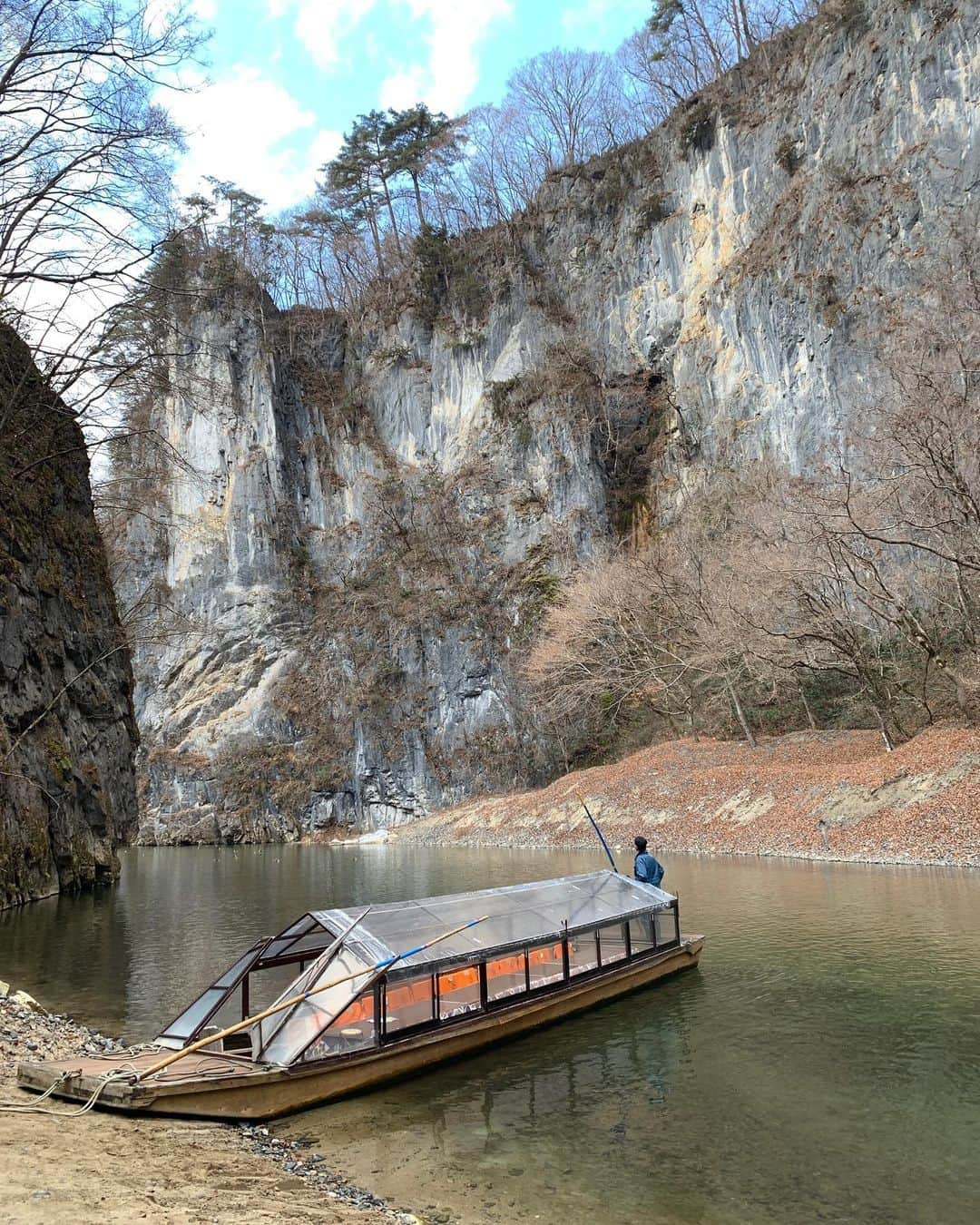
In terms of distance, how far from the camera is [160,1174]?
6.78 m

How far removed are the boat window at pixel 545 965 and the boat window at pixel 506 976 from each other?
0.52 feet

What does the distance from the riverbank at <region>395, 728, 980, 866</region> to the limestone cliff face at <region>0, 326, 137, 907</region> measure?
18.0m

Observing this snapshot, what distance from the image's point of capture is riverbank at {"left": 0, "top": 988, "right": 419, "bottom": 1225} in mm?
5941

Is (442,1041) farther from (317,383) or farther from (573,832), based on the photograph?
(317,383)

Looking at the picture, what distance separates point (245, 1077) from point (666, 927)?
7884 mm

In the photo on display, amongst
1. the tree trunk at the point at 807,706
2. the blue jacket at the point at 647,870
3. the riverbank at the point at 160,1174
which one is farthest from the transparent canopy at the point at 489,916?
the tree trunk at the point at 807,706

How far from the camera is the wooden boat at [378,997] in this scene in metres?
8.73

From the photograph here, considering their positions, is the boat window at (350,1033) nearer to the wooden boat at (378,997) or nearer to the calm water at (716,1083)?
the wooden boat at (378,997)

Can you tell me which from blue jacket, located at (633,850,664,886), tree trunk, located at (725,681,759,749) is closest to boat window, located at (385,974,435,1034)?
blue jacket, located at (633,850,664,886)

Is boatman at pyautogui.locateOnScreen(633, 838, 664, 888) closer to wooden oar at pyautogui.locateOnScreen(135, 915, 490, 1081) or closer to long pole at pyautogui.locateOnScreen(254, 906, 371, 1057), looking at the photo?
wooden oar at pyautogui.locateOnScreen(135, 915, 490, 1081)

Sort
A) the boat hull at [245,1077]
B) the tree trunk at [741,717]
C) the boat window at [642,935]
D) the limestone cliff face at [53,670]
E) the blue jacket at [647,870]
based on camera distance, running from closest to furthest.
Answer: the boat hull at [245,1077] → the boat window at [642,935] → the blue jacket at [647,870] → the limestone cliff face at [53,670] → the tree trunk at [741,717]

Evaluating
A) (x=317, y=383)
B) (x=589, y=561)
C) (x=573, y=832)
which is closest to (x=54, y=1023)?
(x=573, y=832)

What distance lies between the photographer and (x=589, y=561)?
5375 centimetres

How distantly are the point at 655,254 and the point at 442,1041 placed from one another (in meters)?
56.7
